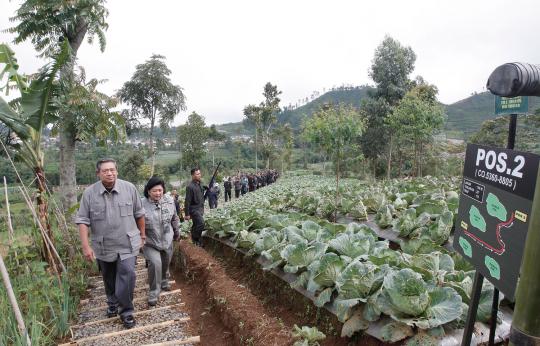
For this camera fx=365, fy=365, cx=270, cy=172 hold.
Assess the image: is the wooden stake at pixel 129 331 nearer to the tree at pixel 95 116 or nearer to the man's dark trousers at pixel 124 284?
the man's dark trousers at pixel 124 284

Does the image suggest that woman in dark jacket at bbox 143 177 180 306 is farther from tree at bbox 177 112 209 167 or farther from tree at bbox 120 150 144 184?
tree at bbox 177 112 209 167

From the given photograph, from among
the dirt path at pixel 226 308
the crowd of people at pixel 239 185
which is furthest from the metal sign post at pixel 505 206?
the crowd of people at pixel 239 185

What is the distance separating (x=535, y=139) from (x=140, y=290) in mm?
24835

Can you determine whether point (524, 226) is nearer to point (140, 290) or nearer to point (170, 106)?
point (140, 290)

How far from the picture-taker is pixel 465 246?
6.61 ft

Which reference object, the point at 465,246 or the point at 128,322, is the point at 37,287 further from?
the point at 465,246

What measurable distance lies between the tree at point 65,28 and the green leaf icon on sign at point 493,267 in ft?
28.8

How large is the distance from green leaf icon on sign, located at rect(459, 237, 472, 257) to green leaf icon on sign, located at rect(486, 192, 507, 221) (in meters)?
0.29

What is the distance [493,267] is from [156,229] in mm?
3728

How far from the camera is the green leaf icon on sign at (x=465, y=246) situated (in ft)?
6.43

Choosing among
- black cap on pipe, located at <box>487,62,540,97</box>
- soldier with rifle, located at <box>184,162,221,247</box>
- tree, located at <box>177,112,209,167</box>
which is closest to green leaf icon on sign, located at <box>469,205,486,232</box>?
black cap on pipe, located at <box>487,62,540,97</box>

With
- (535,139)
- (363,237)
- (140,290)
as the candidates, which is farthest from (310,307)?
(535,139)

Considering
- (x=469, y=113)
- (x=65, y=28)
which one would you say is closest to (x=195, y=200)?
(x=65, y=28)

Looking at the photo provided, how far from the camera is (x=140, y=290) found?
199 inches
